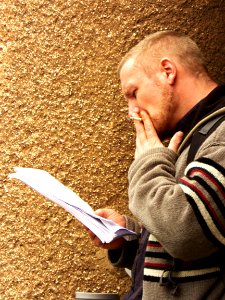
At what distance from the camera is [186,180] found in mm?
1395

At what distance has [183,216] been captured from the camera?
4.46 feet

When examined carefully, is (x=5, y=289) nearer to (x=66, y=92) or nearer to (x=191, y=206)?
(x=66, y=92)

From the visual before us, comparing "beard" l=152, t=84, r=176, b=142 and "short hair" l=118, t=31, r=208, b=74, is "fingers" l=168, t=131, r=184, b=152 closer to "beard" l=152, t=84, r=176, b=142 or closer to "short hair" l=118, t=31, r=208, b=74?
"beard" l=152, t=84, r=176, b=142

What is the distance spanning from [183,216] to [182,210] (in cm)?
1

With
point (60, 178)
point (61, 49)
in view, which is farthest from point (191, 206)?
point (61, 49)

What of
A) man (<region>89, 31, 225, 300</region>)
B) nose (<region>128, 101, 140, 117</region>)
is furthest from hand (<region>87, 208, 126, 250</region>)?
nose (<region>128, 101, 140, 117</region>)

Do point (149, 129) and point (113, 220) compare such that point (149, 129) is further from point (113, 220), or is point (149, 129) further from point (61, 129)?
point (61, 129)

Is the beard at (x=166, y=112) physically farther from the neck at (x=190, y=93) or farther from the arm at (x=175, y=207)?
the arm at (x=175, y=207)

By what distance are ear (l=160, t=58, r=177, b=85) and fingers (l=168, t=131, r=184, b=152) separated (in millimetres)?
157

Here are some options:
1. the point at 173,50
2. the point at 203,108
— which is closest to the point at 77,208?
the point at 203,108

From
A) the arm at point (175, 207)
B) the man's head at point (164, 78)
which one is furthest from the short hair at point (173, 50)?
the arm at point (175, 207)

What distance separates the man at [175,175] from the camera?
137 cm

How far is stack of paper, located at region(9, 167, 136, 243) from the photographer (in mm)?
1584

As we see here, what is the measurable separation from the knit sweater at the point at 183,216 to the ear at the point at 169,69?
0.57 feet
